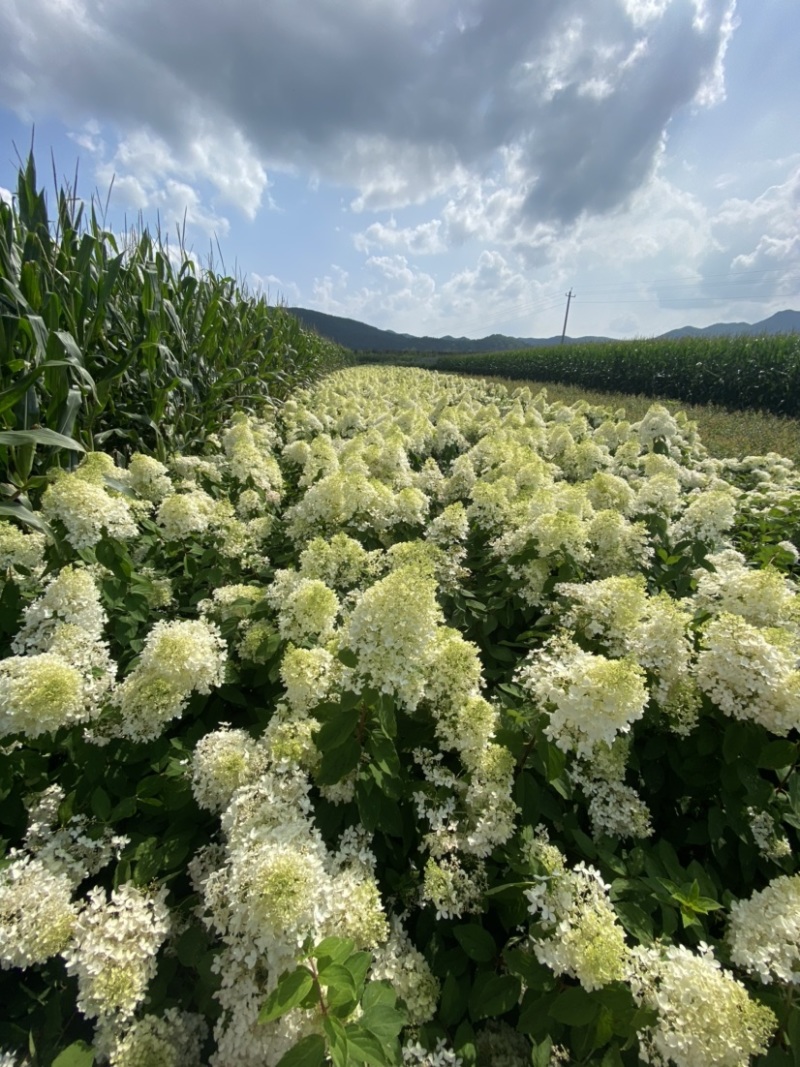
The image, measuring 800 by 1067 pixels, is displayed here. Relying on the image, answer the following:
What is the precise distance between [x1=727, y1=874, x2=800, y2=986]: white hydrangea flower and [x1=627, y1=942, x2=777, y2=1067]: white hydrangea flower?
0.13 meters

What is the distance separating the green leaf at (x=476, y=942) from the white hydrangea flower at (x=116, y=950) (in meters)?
0.94

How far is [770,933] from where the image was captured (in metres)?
1.47

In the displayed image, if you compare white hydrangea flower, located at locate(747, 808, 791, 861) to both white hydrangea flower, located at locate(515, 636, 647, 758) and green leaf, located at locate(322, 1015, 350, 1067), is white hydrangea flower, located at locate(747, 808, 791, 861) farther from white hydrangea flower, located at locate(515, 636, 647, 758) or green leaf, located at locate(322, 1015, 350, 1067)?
green leaf, located at locate(322, 1015, 350, 1067)

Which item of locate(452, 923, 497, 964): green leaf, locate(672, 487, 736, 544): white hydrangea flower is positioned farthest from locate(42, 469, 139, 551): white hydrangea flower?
locate(672, 487, 736, 544): white hydrangea flower

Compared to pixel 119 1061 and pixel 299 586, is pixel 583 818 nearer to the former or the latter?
pixel 299 586

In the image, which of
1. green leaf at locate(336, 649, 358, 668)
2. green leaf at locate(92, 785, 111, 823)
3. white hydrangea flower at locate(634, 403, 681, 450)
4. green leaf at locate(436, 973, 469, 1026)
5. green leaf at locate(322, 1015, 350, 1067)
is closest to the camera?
green leaf at locate(322, 1015, 350, 1067)

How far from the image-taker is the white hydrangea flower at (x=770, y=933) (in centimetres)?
141

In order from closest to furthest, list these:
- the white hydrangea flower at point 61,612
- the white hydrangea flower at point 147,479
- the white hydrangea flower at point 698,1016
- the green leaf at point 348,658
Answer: the white hydrangea flower at point 698,1016 → the green leaf at point 348,658 → the white hydrangea flower at point 61,612 → the white hydrangea flower at point 147,479

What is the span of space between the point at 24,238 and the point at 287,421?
11.0ft

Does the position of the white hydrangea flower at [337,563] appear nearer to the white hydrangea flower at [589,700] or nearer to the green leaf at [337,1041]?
the white hydrangea flower at [589,700]

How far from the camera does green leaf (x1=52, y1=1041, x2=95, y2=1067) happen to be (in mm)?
1390

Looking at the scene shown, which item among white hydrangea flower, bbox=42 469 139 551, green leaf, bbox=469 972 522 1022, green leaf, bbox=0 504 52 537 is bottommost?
green leaf, bbox=469 972 522 1022

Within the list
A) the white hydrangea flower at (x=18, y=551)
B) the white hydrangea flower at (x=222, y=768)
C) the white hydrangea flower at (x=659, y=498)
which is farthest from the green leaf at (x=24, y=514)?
the white hydrangea flower at (x=659, y=498)

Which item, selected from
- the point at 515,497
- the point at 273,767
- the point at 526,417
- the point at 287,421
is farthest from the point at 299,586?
the point at 526,417
